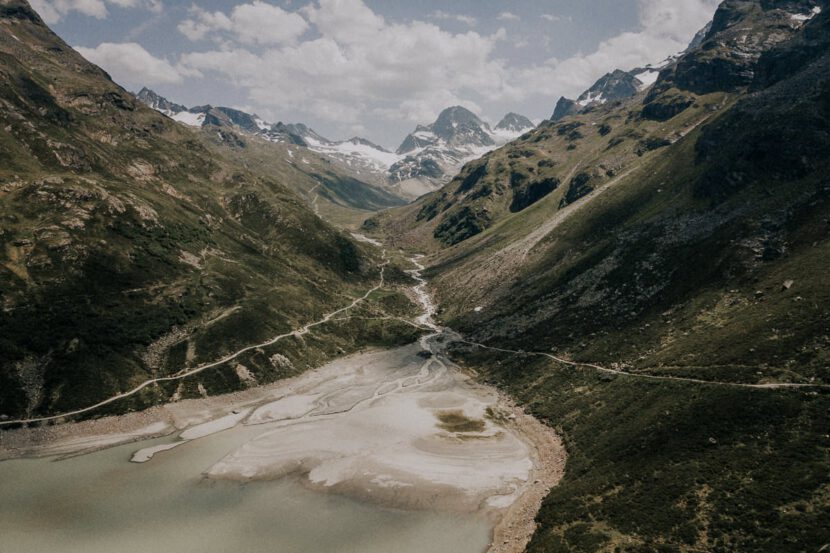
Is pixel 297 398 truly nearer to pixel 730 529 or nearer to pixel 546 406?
pixel 546 406

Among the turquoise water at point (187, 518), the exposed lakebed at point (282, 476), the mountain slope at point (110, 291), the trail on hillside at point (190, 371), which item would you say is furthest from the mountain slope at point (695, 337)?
the mountain slope at point (110, 291)

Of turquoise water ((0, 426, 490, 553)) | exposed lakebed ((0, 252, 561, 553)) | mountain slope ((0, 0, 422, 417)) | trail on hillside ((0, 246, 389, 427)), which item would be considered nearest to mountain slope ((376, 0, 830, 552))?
exposed lakebed ((0, 252, 561, 553))

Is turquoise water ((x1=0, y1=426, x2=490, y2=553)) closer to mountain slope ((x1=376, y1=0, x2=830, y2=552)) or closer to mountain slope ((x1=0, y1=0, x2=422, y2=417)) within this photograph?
mountain slope ((x1=376, y1=0, x2=830, y2=552))

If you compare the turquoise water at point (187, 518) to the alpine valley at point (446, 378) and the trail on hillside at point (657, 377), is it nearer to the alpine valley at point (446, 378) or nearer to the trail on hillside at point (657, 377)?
the alpine valley at point (446, 378)

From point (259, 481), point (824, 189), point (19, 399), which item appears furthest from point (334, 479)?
point (824, 189)

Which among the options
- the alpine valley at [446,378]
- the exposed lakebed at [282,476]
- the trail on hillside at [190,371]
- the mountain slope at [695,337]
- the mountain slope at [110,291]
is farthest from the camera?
the mountain slope at [110,291]

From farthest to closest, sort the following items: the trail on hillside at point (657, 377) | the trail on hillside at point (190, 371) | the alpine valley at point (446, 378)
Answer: the trail on hillside at point (190, 371) < the trail on hillside at point (657, 377) < the alpine valley at point (446, 378)
